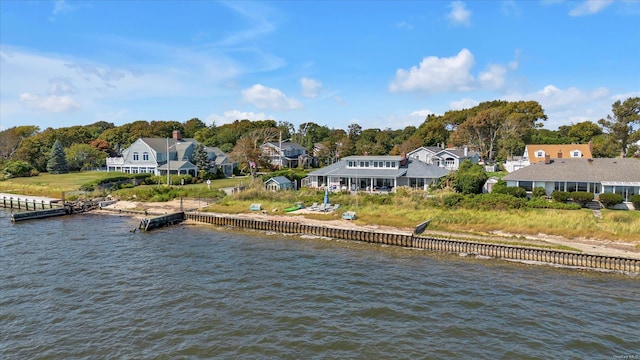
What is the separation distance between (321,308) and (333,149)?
2872 inches

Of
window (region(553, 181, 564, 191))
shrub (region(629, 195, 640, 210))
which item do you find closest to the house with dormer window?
window (region(553, 181, 564, 191))

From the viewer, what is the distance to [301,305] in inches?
824

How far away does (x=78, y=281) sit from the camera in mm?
24031

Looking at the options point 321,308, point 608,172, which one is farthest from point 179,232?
point 608,172

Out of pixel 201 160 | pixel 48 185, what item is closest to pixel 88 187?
pixel 48 185

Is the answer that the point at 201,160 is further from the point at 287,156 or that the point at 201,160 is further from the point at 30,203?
the point at 30,203

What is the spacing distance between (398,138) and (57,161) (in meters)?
78.6

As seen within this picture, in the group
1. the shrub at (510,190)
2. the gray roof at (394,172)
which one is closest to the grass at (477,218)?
the shrub at (510,190)

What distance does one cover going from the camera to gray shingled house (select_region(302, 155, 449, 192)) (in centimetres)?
5022

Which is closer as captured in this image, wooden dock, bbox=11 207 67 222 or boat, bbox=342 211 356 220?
boat, bbox=342 211 356 220

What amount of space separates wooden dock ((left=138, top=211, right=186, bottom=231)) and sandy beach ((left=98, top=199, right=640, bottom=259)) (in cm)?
229

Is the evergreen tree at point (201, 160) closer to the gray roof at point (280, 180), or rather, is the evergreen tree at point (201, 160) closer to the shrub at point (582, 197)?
the gray roof at point (280, 180)

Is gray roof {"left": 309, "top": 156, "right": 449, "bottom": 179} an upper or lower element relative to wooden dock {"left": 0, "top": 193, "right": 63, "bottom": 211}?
upper

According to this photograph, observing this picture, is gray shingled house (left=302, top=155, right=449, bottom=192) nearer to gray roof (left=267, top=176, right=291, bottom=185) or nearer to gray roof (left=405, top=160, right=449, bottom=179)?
gray roof (left=405, top=160, right=449, bottom=179)
